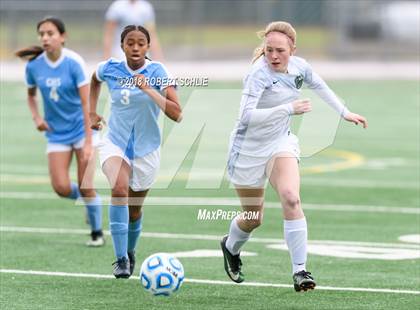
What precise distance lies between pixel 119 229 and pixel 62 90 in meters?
2.60

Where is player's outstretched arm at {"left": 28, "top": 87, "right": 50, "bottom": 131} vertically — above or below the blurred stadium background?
above

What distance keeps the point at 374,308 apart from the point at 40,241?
13.3ft

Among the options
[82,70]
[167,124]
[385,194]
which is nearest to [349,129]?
[167,124]

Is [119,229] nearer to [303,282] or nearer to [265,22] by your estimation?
[303,282]

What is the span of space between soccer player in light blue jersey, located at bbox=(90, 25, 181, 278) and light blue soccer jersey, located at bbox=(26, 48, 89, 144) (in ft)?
5.52

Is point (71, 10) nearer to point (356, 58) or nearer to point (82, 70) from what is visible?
point (356, 58)

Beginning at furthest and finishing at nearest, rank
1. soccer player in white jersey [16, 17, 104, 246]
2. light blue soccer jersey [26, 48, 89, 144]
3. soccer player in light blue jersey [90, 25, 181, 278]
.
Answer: light blue soccer jersey [26, 48, 89, 144], soccer player in white jersey [16, 17, 104, 246], soccer player in light blue jersey [90, 25, 181, 278]

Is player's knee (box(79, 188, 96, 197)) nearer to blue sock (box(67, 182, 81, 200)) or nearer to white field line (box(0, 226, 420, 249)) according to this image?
blue sock (box(67, 182, 81, 200))

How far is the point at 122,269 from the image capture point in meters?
9.00

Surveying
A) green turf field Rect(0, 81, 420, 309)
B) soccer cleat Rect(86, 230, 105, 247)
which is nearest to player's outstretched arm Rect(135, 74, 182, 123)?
green turf field Rect(0, 81, 420, 309)

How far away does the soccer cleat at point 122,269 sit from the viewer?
8984 mm

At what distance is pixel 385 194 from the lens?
14422mm

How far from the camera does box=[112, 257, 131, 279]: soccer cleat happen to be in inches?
354

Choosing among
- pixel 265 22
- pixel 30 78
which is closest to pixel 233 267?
pixel 30 78
